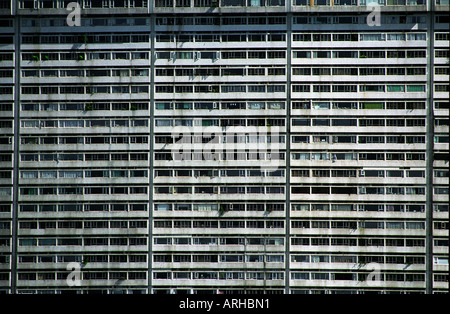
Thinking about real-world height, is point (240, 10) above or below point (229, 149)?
above

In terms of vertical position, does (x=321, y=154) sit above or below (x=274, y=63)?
below

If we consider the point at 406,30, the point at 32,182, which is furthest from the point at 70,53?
the point at 406,30

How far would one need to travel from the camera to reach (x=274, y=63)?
1191 cm

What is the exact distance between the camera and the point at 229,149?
467 inches

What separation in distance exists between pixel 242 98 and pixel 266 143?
1.43m

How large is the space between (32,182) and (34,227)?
128 centimetres

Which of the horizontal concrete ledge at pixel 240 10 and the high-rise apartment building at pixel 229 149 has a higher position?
the horizontal concrete ledge at pixel 240 10

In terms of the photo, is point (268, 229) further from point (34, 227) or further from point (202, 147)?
point (34, 227)

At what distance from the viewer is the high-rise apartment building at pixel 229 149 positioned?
38.7ft

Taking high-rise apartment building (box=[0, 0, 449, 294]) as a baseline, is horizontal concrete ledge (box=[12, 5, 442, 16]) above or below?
above

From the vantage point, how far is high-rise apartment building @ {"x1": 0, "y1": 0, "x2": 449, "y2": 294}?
11.8 m

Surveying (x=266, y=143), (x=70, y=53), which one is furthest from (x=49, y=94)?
(x=266, y=143)

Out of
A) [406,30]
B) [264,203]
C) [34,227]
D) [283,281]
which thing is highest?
[406,30]
